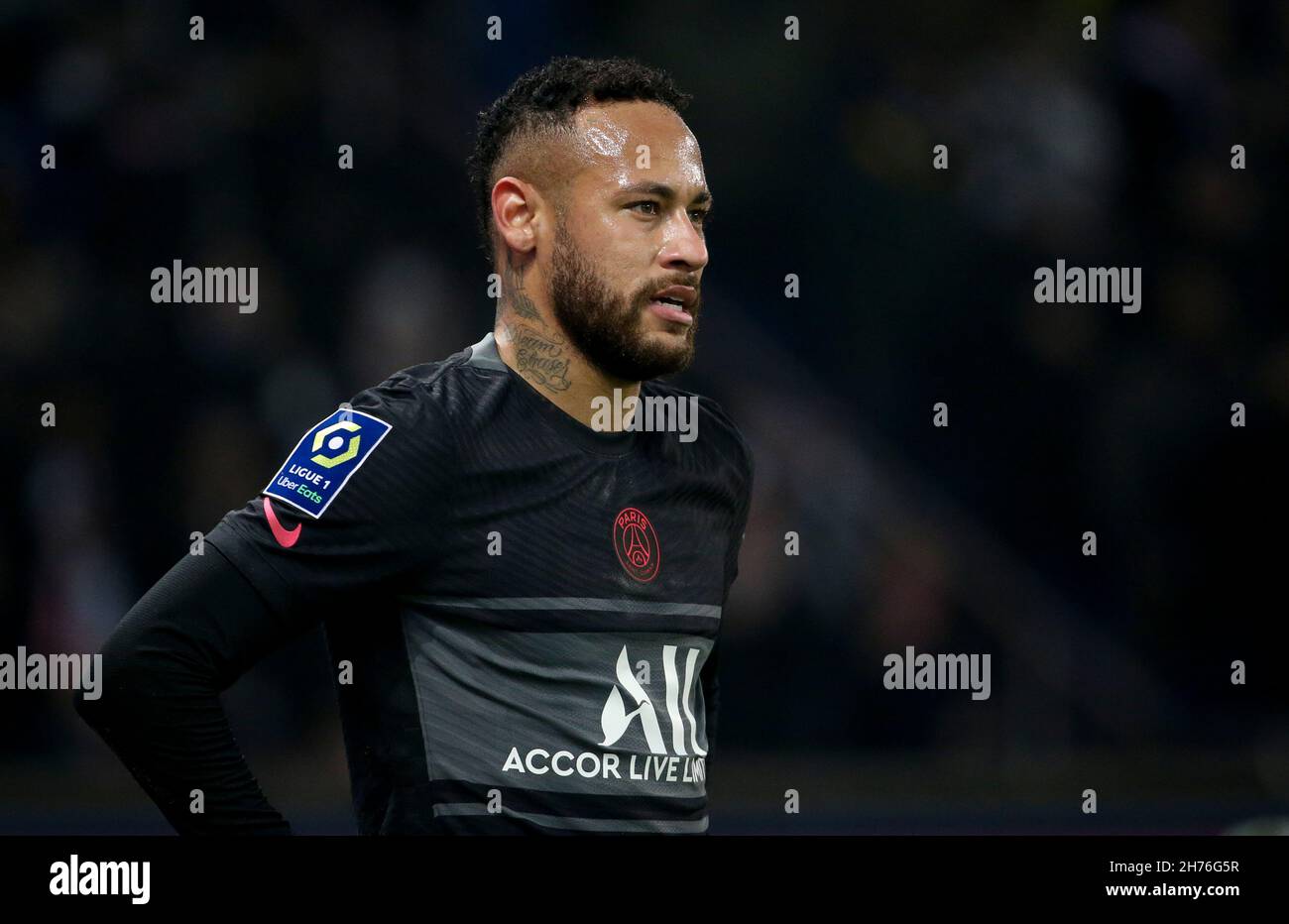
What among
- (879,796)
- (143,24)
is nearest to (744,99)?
(143,24)

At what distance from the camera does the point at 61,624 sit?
6.36 metres

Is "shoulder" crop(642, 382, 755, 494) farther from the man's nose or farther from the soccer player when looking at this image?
the man's nose

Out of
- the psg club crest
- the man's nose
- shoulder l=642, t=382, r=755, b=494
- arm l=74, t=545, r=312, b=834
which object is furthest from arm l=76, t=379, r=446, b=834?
shoulder l=642, t=382, r=755, b=494

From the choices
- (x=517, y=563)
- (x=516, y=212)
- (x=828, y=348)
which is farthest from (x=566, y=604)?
(x=828, y=348)

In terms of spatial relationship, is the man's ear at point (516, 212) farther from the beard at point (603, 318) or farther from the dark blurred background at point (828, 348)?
the dark blurred background at point (828, 348)

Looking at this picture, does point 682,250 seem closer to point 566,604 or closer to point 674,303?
point 674,303

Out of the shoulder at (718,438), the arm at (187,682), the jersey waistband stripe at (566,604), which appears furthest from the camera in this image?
the shoulder at (718,438)

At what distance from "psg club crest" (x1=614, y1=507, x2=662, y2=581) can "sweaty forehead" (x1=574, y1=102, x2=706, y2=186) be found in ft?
2.14

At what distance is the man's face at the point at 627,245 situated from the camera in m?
3.15

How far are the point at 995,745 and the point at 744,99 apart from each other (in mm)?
3138

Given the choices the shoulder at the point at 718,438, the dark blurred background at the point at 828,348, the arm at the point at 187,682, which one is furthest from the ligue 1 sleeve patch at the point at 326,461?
the dark blurred background at the point at 828,348

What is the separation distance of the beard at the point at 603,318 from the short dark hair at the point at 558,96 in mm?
246

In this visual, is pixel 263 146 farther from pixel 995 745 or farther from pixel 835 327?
pixel 995 745

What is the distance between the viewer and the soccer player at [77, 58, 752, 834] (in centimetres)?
278
